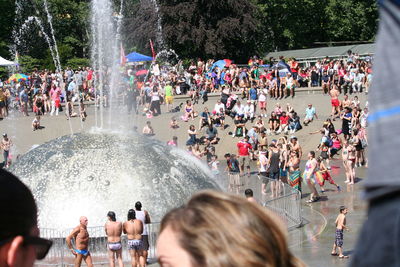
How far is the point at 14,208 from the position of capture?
2.10 metres

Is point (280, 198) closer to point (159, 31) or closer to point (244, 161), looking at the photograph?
point (244, 161)

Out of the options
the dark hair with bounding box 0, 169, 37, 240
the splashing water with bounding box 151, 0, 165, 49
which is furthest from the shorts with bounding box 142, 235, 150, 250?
the splashing water with bounding box 151, 0, 165, 49

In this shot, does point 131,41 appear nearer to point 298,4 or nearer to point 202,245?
point 298,4

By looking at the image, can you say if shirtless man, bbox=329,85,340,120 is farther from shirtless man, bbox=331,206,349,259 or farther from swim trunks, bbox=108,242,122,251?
swim trunks, bbox=108,242,122,251

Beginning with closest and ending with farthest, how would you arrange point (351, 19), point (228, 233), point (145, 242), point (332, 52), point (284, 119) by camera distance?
point (228, 233) < point (145, 242) < point (284, 119) < point (332, 52) < point (351, 19)

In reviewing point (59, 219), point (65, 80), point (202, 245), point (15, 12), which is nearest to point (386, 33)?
point (202, 245)

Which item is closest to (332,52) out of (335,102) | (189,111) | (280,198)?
(189,111)

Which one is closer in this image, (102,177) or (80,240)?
(80,240)

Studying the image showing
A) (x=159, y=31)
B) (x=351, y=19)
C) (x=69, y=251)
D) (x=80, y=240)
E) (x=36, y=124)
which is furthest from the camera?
(x=351, y=19)

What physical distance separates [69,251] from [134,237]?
7.01 ft

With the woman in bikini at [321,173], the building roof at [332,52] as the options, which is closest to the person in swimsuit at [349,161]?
the woman in bikini at [321,173]

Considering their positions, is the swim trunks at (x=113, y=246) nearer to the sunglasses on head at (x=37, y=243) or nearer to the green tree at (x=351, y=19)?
the sunglasses on head at (x=37, y=243)

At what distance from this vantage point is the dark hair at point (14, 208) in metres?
2.08

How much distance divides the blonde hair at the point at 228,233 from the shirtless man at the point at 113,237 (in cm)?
1273
